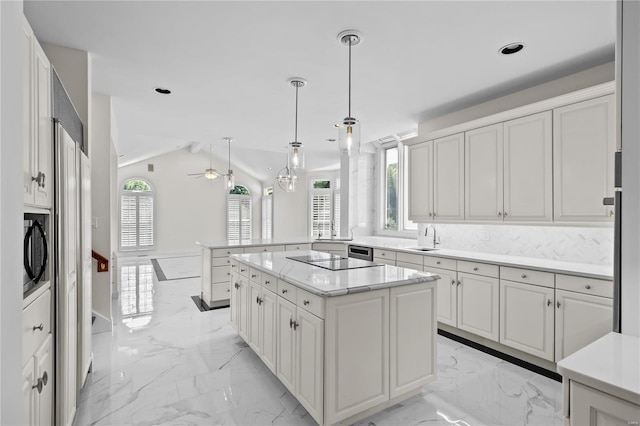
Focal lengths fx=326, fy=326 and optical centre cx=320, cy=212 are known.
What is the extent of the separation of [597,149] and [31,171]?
3.59 metres

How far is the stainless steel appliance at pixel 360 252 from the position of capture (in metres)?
4.58

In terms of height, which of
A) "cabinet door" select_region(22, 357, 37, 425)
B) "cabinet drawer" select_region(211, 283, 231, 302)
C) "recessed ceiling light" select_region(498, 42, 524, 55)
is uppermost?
"recessed ceiling light" select_region(498, 42, 524, 55)

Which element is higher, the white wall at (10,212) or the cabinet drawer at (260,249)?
the white wall at (10,212)

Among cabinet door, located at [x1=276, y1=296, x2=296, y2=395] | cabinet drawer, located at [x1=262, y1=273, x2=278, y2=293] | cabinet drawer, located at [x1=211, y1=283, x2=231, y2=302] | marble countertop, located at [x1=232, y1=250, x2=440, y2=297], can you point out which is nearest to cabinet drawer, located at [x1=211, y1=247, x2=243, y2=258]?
cabinet drawer, located at [x1=211, y1=283, x2=231, y2=302]

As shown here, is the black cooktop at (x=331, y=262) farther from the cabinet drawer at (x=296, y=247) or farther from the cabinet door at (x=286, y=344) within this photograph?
the cabinet drawer at (x=296, y=247)

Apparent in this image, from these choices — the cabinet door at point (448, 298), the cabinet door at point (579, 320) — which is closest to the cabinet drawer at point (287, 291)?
the cabinet door at point (448, 298)

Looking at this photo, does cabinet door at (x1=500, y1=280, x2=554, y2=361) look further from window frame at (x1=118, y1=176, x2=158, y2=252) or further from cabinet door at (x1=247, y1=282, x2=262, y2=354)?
window frame at (x1=118, y1=176, x2=158, y2=252)

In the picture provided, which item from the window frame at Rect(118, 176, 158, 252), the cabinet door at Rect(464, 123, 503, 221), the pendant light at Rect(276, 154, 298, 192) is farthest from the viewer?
the window frame at Rect(118, 176, 158, 252)

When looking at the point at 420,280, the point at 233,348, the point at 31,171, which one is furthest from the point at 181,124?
the point at 420,280

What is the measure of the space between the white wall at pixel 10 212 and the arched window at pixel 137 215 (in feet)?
33.1

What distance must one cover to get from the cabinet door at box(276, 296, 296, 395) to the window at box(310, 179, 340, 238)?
23.4 feet

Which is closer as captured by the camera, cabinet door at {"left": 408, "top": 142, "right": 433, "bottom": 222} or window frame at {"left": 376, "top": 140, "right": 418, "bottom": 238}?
cabinet door at {"left": 408, "top": 142, "right": 433, "bottom": 222}

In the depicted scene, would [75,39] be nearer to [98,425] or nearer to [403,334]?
[98,425]

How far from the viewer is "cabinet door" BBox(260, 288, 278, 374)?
7.93 ft
